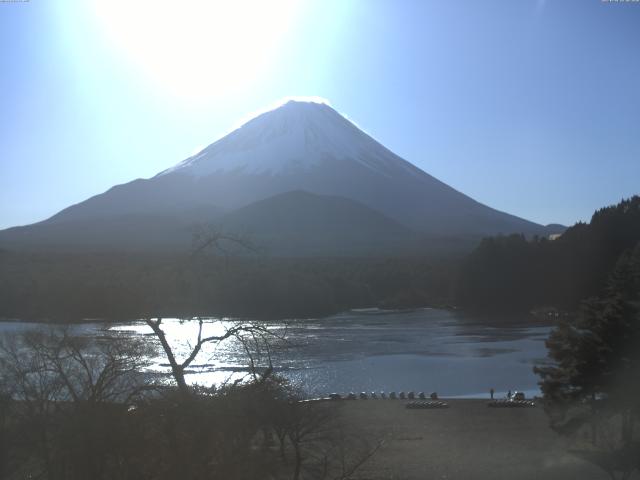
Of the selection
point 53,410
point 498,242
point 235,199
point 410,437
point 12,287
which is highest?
point 235,199

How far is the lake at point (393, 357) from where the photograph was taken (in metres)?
18.0

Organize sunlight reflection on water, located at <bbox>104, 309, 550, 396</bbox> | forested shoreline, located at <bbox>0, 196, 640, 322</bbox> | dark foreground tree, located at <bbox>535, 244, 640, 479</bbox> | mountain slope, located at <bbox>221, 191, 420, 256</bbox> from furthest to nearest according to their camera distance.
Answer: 1. mountain slope, located at <bbox>221, 191, 420, 256</bbox>
2. forested shoreline, located at <bbox>0, 196, 640, 322</bbox>
3. sunlight reflection on water, located at <bbox>104, 309, 550, 396</bbox>
4. dark foreground tree, located at <bbox>535, 244, 640, 479</bbox>

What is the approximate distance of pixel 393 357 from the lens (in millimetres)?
23250

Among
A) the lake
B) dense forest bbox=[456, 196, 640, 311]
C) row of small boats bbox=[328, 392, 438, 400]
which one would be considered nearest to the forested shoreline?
dense forest bbox=[456, 196, 640, 311]

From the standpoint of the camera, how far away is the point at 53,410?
5.16m

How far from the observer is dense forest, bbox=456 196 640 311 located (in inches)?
1511

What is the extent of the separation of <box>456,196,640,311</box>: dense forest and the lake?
647cm

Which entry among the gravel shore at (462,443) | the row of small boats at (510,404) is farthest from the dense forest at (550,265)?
the gravel shore at (462,443)

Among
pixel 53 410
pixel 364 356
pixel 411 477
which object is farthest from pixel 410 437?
pixel 364 356

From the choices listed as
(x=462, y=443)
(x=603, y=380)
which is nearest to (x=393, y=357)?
(x=462, y=443)

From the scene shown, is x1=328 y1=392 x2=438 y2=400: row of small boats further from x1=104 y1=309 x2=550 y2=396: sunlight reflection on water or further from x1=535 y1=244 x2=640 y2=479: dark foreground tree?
x1=535 y1=244 x2=640 y2=479: dark foreground tree

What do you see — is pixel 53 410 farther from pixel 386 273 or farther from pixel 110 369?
pixel 386 273

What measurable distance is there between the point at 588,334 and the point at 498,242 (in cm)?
3572

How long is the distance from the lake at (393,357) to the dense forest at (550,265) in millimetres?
6469
